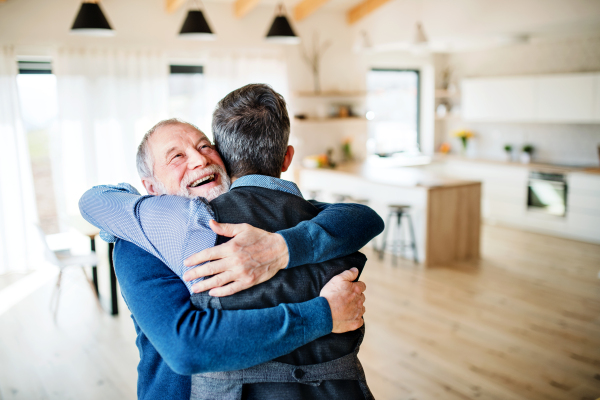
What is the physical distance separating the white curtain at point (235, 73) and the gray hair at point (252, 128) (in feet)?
17.7

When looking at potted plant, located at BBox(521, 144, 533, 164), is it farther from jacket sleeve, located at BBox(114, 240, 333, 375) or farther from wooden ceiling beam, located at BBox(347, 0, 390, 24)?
jacket sleeve, located at BBox(114, 240, 333, 375)

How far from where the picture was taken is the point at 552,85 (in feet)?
21.0

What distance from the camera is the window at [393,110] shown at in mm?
8211

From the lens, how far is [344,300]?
3.45ft

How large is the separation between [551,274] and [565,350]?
1.78m

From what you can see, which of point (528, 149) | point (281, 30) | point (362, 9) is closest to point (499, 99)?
point (528, 149)

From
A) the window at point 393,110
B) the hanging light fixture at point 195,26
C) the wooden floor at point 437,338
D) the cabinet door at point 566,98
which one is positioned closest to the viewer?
the wooden floor at point 437,338

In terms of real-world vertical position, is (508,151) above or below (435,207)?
above

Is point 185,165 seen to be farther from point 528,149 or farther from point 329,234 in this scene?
point 528,149

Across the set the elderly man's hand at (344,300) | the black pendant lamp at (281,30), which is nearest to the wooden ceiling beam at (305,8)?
the black pendant lamp at (281,30)

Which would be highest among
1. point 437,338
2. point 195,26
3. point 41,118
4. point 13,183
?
point 195,26

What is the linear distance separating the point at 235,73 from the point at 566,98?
4375 mm

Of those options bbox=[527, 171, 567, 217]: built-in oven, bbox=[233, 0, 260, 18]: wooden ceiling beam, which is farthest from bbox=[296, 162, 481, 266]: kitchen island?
bbox=[233, 0, 260, 18]: wooden ceiling beam

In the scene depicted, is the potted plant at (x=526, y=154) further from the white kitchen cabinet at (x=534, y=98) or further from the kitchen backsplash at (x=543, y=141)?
the white kitchen cabinet at (x=534, y=98)
